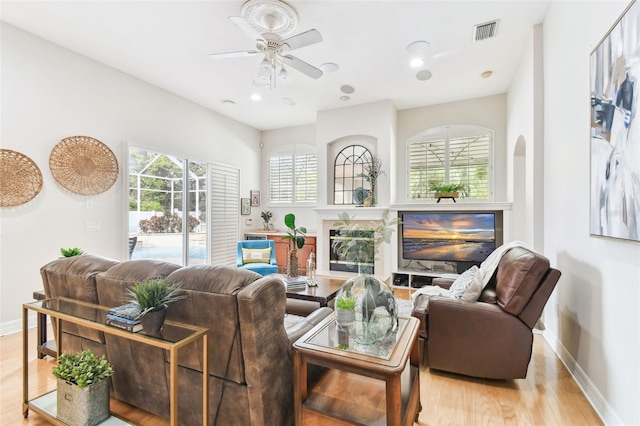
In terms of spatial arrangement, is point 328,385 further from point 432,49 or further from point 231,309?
point 432,49

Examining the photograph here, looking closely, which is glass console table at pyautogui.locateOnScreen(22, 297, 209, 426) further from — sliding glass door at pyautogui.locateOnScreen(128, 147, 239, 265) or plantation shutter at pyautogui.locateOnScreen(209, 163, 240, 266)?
plantation shutter at pyautogui.locateOnScreen(209, 163, 240, 266)

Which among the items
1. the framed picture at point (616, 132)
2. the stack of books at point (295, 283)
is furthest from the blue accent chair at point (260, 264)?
the framed picture at point (616, 132)

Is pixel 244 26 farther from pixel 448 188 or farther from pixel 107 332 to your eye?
pixel 448 188

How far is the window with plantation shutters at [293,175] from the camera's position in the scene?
20.7 feet

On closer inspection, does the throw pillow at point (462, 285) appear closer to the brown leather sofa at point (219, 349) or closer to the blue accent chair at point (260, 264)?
the brown leather sofa at point (219, 349)

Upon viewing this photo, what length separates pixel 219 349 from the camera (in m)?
1.40

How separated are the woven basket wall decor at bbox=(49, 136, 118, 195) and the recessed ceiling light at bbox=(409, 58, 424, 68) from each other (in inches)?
159

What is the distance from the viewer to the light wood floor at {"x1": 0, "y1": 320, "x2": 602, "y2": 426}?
179cm

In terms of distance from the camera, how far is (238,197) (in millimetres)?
6145

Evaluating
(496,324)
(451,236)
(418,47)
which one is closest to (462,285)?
(496,324)

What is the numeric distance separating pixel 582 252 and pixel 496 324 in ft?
2.72

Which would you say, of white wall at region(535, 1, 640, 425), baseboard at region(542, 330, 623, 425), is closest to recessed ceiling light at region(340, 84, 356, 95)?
white wall at region(535, 1, 640, 425)

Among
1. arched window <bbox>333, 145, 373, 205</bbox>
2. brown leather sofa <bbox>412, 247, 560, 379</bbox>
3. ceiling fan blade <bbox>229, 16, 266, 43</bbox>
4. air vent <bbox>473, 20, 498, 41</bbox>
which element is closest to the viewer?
brown leather sofa <bbox>412, 247, 560, 379</bbox>

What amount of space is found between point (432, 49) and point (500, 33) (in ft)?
2.23
